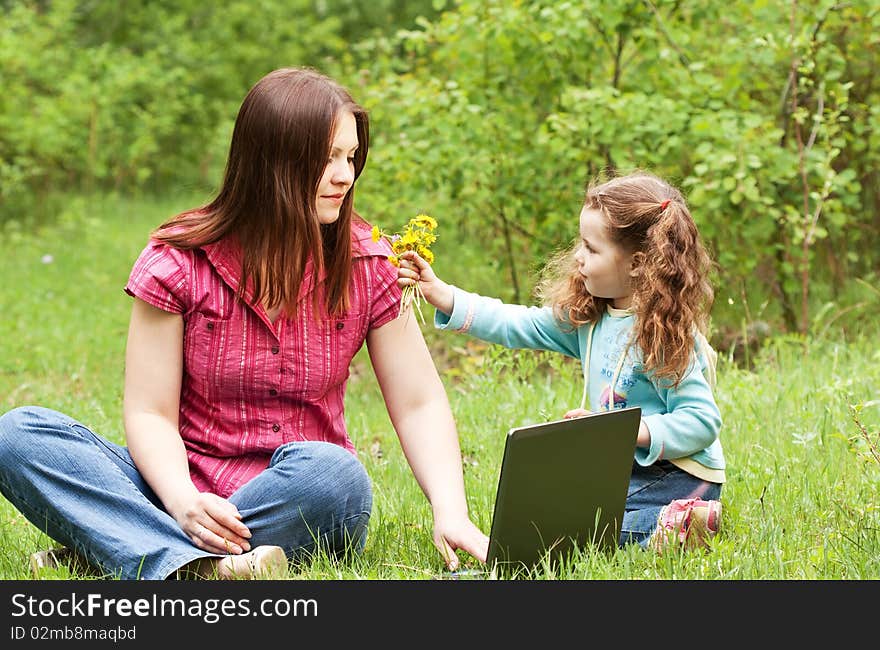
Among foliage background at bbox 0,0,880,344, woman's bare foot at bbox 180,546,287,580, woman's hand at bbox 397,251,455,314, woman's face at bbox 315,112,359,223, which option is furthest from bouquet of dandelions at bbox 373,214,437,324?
foliage background at bbox 0,0,880,344

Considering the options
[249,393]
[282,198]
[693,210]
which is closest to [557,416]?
[249,393]

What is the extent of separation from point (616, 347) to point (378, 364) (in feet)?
1.80

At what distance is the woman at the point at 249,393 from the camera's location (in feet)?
7.88

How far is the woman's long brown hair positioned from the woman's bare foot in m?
0.54

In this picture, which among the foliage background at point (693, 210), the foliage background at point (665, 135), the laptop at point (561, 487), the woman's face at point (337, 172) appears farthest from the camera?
the foliage background at point (665, 135)

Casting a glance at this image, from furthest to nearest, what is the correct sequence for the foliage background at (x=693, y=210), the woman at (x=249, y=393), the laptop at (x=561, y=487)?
the foliage background at (x=693, y=210) → the woman at (x=249, y=393) → the laptop at (x=561, y=487)

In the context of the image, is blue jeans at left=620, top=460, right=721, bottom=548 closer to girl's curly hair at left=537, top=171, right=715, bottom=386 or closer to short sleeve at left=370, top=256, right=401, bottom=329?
girl's curly hair at left=537, top=171, right=715, bottom=386

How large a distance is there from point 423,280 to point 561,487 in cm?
59

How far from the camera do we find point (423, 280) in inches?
103

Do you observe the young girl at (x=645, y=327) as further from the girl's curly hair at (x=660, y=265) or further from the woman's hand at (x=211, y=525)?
the woman's hand at (x=211, y=525)

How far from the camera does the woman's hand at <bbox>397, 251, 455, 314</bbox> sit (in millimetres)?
2562

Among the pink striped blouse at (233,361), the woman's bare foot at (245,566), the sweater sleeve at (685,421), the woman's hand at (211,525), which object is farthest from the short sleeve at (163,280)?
the sweater sleeve at (685,421)

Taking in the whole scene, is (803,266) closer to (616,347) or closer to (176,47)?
(616,347)

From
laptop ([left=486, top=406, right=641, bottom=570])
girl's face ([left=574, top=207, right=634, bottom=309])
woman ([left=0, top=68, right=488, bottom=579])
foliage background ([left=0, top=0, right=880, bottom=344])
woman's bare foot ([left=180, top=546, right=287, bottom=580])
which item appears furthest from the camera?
foliage background ([left=0, top=0, right=880, bottom=344])
